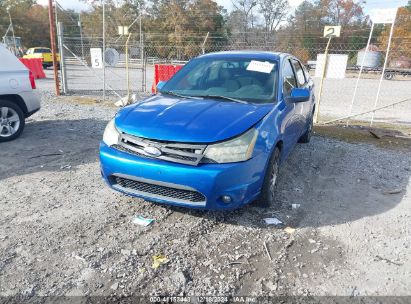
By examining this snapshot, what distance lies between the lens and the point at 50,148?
19.5ft

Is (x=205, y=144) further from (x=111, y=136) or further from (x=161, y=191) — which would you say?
(x=111, y=136)

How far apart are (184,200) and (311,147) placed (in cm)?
387

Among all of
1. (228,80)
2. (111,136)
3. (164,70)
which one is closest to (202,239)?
(111,136)

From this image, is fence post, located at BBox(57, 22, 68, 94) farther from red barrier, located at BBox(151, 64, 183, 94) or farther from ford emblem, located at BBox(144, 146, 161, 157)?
ford emblem, located at BBox(144, 146, 161, 157)

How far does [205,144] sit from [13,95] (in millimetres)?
4701

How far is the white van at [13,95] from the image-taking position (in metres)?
6.12

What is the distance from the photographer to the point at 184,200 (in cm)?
334

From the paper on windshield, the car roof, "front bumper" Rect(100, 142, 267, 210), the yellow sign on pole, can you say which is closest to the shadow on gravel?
"front bumper" Rect(100, 142, 267, 210)

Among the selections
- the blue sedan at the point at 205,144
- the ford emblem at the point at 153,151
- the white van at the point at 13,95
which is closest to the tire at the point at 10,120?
the white van at the point at 13,95

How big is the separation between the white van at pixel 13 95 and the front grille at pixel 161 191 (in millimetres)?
3766

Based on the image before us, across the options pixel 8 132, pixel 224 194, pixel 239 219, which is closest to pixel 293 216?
pixel 239 219

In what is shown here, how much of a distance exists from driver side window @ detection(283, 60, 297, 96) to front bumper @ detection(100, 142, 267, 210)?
4.44 feet

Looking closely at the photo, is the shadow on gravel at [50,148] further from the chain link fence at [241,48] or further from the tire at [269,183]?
the chain link fence at [241,48]

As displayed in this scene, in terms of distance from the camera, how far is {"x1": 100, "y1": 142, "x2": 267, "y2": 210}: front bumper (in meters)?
3.14
